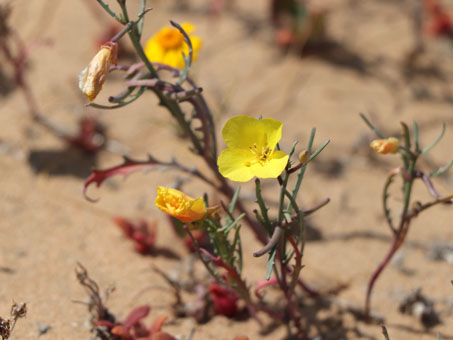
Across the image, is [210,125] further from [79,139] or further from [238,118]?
[79,139]

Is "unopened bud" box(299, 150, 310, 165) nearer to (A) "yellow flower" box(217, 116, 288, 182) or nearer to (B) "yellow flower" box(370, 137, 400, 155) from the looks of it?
(A) "yellow flower" box(217, 116, 288, 182)

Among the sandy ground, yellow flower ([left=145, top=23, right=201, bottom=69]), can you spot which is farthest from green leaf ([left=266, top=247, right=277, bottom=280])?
yellow flower ([left=145, top=23, right=201, bottom=69])

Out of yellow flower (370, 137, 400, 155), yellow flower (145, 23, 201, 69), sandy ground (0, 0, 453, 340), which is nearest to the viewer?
yellow flower (370, 137, 400, 155)

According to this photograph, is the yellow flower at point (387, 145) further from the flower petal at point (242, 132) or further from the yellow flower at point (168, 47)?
the yellow flower at point (168, 47)

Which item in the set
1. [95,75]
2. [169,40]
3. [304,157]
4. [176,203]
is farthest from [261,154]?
[169,40]

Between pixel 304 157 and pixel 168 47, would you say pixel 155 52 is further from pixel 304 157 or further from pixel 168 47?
pixel 304 157
